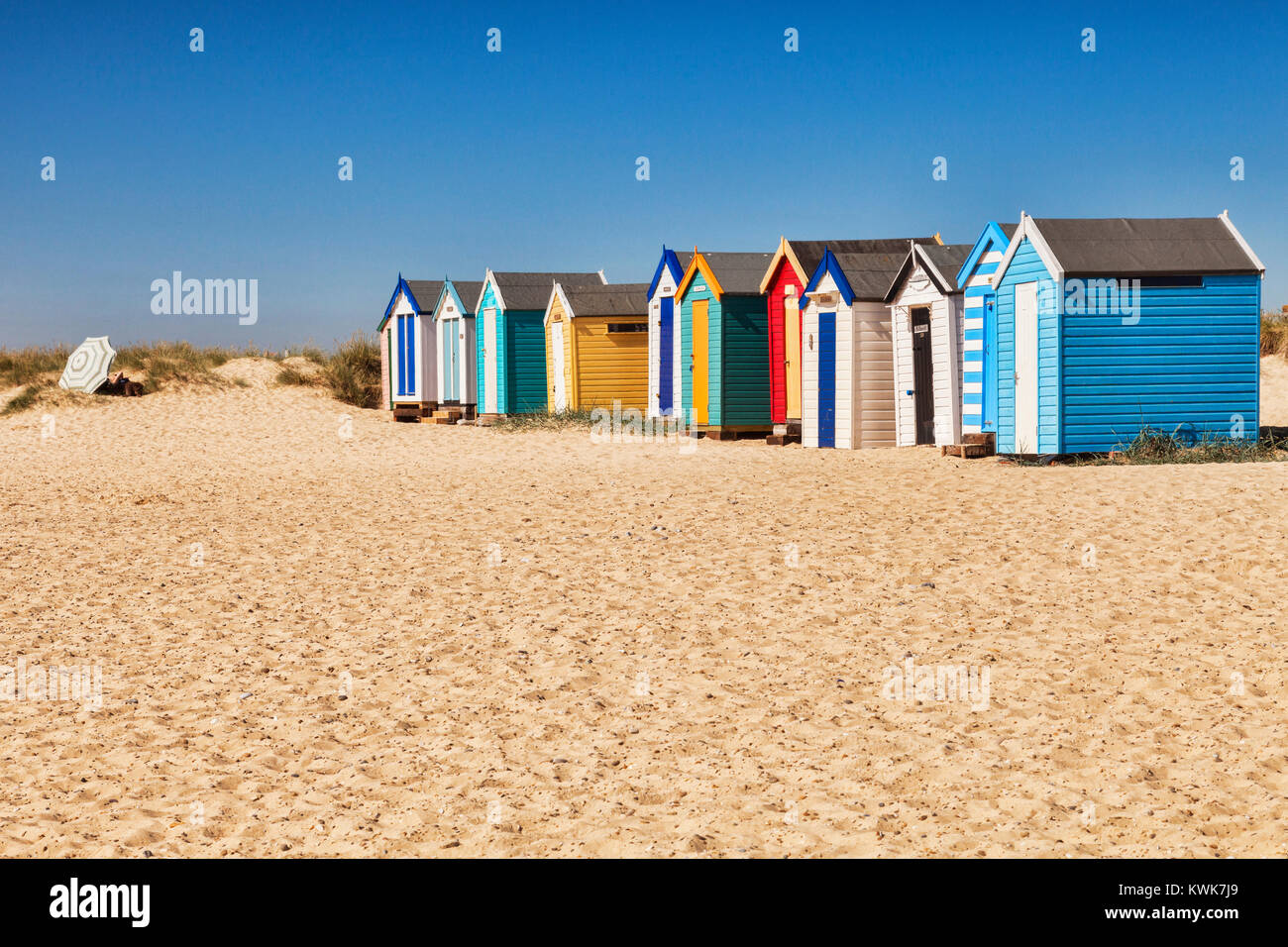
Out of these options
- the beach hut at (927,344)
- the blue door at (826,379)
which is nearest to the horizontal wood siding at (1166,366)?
the beach hut at (927,344)

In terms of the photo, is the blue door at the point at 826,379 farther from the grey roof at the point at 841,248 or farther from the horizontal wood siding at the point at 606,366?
the horizontal wood siding at the point at 606,366

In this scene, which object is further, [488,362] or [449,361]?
[449,361]

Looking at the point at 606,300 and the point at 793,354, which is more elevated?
the point at 606,300

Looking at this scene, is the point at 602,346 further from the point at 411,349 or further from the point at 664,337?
the point at 411,349

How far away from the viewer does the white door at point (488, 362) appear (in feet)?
91.4

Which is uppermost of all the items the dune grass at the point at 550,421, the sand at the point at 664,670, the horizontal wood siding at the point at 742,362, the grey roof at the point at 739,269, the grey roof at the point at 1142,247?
the grey roof at the point at 739,269

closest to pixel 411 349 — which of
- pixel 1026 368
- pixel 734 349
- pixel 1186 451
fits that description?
pixel 734 349

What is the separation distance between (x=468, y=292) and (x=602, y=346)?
4982 mm

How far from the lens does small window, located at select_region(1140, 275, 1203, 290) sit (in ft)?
50.1

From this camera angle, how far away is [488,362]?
2812cm

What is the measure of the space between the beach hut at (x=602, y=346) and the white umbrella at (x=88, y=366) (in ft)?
40.3
